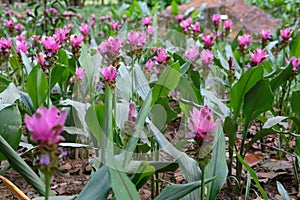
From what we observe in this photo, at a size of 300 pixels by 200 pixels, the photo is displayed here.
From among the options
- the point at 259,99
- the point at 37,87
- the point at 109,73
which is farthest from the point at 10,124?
the point at 259,99

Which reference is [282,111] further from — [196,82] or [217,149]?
[217,149]

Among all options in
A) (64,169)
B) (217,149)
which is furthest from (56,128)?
(64,169)

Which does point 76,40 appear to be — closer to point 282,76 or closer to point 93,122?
point 93,122

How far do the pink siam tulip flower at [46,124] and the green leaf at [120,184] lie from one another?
252 millimetres

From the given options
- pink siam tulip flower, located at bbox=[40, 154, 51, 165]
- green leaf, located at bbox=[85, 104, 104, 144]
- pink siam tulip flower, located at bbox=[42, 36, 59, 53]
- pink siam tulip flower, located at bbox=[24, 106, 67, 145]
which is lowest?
green leaf, located at bbox=[85, 104, 104, 144]

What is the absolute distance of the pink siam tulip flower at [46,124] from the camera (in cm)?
71

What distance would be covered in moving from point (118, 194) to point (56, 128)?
319 millimetres

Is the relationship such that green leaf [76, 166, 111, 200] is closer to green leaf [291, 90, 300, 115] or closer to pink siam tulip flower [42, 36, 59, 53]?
pink siam tulip flower [42, 36, 59, 53]

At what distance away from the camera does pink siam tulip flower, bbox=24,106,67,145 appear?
71cm

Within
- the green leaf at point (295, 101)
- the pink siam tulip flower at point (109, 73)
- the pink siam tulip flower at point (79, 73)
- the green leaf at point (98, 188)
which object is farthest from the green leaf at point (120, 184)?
the green leaf at point (295, 101)

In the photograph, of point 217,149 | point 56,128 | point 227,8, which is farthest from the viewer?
point 227,8

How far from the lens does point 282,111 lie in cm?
234

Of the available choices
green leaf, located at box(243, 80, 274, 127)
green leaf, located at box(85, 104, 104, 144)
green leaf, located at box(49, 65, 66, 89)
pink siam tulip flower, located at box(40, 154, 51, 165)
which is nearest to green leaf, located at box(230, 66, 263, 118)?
green leaf, located at box(243, 80, 274, 127)

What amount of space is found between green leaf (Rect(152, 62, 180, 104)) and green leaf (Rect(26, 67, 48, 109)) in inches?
19.0
